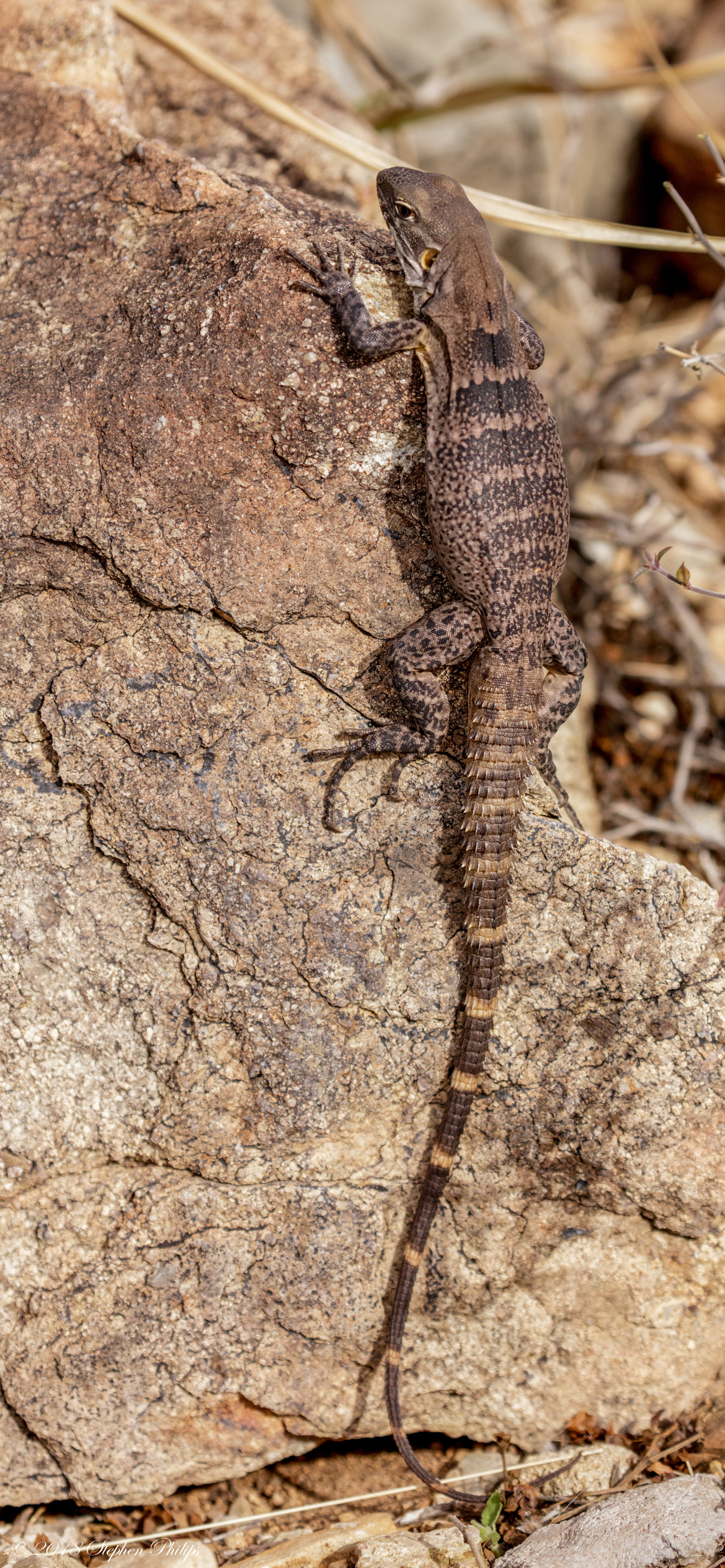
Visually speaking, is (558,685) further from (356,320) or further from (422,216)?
(422,216)

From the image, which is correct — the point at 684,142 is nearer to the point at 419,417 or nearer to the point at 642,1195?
the point at 419,417

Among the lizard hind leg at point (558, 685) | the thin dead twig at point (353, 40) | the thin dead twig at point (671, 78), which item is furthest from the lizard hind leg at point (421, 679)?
the thin dead twig at point (353, 40)

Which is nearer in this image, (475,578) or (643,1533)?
(643,1533)

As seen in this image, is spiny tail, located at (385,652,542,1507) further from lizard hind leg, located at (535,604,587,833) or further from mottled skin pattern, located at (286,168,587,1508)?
lizard hind leg, located at (535,604,587,833)

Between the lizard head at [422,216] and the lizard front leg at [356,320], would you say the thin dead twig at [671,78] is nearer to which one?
the lizard head at [422,216]


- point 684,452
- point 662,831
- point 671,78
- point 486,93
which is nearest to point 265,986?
point 662,831

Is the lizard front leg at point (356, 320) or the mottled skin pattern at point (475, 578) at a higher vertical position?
the lizard front leg at point (356, 320)
